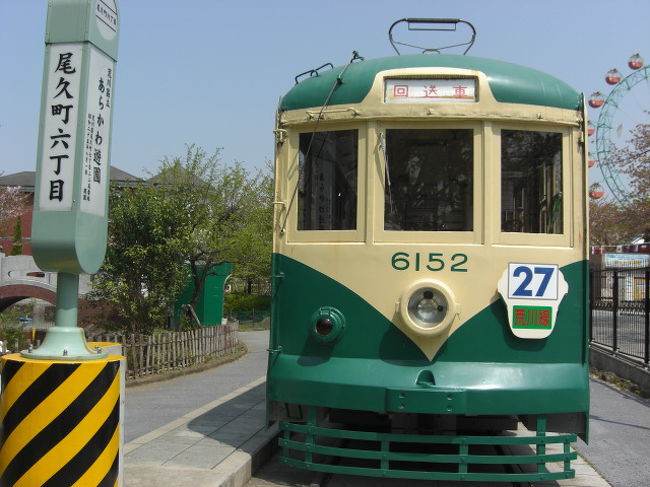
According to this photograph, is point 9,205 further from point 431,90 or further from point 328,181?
point 431,90

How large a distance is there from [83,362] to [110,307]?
1150cm

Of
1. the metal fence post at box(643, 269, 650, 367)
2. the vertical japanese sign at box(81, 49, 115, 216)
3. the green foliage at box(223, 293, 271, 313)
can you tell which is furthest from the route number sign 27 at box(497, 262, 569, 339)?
the green foliage at box(223, 293, 271, 313)

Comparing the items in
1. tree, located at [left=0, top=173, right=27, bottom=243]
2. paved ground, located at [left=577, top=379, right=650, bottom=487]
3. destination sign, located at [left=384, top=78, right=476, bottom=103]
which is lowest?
paved ground, located at [left=577, top=379, right=650, bottom=487]

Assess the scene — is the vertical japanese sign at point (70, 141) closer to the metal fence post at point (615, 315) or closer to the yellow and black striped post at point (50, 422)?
the yellow and black striped post at point (50, 422)

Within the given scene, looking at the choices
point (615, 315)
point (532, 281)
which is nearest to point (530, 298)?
point (532, 281)

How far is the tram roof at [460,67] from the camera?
5.42m

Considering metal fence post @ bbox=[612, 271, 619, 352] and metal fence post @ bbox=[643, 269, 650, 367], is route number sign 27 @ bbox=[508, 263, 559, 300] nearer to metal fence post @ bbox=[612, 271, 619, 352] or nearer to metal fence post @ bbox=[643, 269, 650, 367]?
metal fence post @ bbox=[643, 269, 650, 367]

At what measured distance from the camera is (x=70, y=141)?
3662mm

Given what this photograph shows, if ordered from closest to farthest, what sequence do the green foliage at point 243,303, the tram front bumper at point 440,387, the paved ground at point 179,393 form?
the tram front bumper at point 440,387, the paved ground at point 179,393, the green foliage at point 243,303

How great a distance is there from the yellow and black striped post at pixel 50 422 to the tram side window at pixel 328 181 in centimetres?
240

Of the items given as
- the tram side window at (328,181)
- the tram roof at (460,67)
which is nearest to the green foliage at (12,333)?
the tram side window at (328,181)

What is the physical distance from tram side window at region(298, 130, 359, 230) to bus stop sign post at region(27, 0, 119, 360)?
213 cm

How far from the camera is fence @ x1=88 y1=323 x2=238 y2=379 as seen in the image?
13.2 m

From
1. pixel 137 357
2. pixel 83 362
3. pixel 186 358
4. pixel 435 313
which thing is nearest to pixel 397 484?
pixel 435 313
